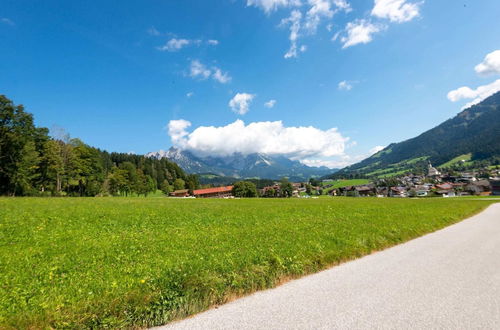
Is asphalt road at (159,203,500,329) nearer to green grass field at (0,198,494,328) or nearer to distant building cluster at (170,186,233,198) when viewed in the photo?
green grass field at (0,198,494,328)

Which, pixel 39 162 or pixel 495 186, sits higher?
pixel 39 162

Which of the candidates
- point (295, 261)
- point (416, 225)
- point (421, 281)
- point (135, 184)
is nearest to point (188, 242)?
point (295, 261)

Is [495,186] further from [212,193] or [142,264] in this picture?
[142,264]

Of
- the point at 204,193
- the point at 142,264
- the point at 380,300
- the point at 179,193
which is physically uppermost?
the point at 179,193

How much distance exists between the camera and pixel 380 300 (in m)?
5.70

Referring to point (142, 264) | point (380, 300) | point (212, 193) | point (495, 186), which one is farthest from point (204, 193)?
point (495, 186)

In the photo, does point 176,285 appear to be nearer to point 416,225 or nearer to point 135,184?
point 416,225

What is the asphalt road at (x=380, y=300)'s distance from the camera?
15.7 feet

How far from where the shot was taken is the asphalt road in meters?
4.79

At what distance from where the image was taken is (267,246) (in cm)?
974

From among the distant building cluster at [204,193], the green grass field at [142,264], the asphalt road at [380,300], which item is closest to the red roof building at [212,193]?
the distant building cluster at [204,193]

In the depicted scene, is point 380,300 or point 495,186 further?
point 495,186

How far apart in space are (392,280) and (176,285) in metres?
6.56

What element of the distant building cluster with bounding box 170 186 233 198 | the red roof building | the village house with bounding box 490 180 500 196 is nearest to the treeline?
the distant building cluster with bounding box 170 186 233 198
